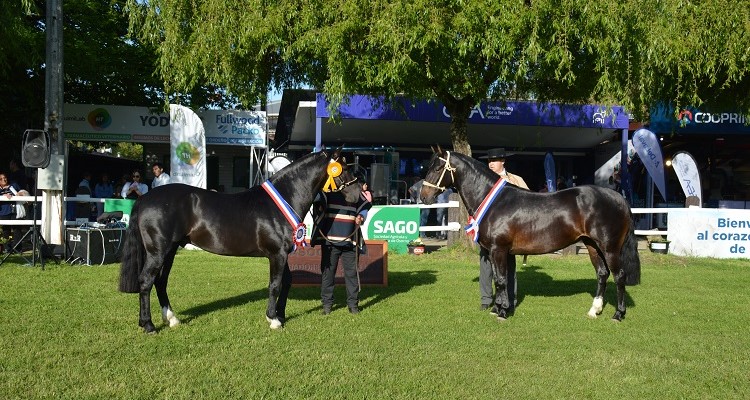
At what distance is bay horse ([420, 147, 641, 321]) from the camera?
26.6 ft

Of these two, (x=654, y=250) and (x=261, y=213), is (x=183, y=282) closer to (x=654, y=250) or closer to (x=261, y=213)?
(x=261, y=213)

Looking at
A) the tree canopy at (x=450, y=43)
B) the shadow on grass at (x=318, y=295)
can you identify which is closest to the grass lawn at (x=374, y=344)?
the shadow on grass at (x=318, y=295)

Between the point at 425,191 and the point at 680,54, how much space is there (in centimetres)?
677

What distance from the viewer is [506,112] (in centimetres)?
2216

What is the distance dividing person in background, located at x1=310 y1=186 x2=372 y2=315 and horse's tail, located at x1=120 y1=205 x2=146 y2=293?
2.12 meters

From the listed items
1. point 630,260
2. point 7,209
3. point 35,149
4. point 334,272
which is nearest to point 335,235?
point 334,272

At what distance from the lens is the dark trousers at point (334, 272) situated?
844 centimetres

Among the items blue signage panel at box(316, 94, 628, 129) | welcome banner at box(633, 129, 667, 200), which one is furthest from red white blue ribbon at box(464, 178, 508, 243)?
blue signage panel at box(316, 94, 628, 129)

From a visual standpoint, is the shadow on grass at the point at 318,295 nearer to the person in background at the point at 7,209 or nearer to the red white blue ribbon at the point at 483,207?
the red white blue ribbon at the point at 483,207

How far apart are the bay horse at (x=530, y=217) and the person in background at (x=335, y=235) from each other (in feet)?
3.26

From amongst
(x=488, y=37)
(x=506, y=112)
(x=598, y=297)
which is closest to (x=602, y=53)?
(x=488, y=37)

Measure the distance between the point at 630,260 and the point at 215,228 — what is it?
17.3 ft

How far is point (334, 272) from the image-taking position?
8594 millimetres

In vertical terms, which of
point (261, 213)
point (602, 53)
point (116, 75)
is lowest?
point (261, 213)
